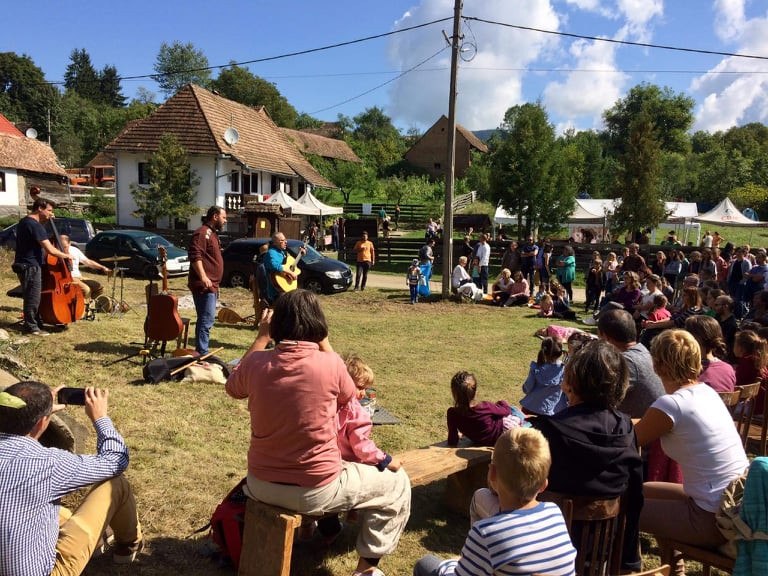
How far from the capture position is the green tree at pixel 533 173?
2384 centimetres

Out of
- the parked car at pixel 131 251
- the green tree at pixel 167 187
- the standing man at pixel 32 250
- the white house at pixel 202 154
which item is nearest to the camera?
the standing man at pixel 32 250

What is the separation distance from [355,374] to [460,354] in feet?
19.7

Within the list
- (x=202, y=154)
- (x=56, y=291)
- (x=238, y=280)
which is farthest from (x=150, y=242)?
(x=202, y=154)

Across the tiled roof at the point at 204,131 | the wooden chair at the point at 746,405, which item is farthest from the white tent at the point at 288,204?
the wooden chair at the point at 746,405

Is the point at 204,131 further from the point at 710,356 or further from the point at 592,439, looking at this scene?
the point at 592,439

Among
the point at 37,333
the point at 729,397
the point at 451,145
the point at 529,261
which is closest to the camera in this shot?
the point at 729,397

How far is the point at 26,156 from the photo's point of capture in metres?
35.1

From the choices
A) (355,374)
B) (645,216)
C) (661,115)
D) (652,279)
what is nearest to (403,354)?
(652,279)

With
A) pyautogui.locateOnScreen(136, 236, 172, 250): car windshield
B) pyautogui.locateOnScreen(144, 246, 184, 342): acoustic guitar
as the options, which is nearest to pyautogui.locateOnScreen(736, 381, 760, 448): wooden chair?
pyautogui.locateOnScreen(144, 246, 184, 342): acoustic guitar

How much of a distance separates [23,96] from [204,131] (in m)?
63.6

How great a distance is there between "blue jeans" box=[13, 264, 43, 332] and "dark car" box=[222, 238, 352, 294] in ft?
27.3

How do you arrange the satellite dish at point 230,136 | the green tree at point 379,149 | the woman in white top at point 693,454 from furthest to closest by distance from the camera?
the green tree at point 379,149
the satellite dish at point 230,136
the woman in white top at point 693,454

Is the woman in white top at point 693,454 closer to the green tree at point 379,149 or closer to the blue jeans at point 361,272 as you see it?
the blue jeans at point 361,272

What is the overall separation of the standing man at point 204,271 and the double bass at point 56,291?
231cm
